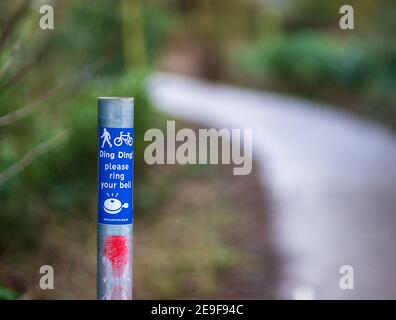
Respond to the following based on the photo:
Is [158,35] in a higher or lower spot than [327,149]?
higher

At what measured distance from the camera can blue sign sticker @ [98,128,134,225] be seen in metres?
3.32

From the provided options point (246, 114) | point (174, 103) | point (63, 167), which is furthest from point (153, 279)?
point (174, 103)

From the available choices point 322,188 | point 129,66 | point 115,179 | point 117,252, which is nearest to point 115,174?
point 115,179

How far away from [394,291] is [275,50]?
14991 mm

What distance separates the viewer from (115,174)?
3.33 m

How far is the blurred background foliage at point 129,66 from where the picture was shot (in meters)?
6.27

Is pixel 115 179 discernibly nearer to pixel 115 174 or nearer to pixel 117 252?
pixel 115 174

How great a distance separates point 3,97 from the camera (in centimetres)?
564

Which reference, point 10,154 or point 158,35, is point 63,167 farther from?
point 158,35

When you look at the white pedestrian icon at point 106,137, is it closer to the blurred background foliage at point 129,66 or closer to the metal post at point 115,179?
the metal post at point 115,179

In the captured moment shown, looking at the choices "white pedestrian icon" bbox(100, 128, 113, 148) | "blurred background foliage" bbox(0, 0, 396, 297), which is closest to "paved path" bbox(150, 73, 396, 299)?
"blurred background foliage" bbox(0, 0, 396, 297)

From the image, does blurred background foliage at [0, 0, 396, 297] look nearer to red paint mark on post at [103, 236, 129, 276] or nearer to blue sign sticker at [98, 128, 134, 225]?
blue sign sticker at [98, 128, 134, 225]

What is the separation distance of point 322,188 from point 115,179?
22.2 ft

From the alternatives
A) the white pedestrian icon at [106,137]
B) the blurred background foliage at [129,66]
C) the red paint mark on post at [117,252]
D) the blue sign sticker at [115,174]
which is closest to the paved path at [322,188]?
the blurred background foliage at [129,66]
